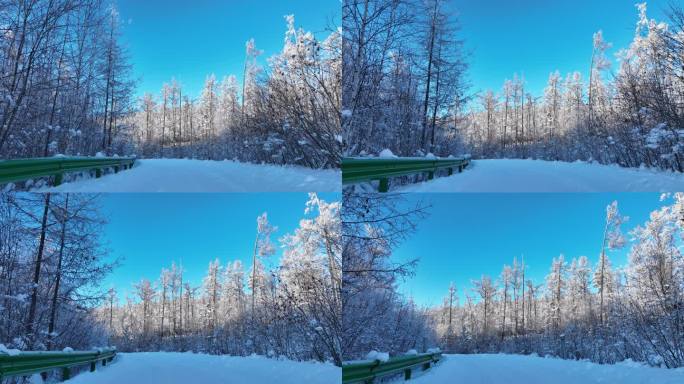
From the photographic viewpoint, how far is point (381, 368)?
2945 millimetres

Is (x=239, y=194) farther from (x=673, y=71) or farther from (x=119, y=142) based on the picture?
(x=673, y=71)

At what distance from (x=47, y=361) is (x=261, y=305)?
248cm

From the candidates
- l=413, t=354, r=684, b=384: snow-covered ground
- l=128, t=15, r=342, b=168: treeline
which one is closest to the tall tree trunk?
l=128, t=15, r=342, b=168: treeline

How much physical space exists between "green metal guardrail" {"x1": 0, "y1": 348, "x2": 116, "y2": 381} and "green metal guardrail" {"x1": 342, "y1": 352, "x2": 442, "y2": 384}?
1957 mm

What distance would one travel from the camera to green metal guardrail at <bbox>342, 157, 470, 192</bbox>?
9.99ft

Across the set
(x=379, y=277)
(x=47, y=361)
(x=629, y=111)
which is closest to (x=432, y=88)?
(x=379, y=277)

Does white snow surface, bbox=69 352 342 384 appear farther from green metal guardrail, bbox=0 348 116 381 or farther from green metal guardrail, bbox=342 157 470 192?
green metal guardrail, bbox=342 157 470 192

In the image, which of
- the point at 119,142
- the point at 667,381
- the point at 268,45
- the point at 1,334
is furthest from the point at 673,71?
the point at 1,334

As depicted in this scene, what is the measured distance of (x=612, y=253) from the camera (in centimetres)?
370

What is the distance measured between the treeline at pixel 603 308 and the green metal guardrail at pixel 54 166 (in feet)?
10.7

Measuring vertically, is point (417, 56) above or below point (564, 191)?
above

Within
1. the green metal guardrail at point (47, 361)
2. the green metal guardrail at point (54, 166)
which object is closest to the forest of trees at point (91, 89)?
the green metal guardrail at point (54, 166)

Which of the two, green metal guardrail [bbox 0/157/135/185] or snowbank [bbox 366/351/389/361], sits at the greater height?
green metal guardrail [bbox 0/157/135/185]

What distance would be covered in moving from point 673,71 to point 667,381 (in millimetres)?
5972
